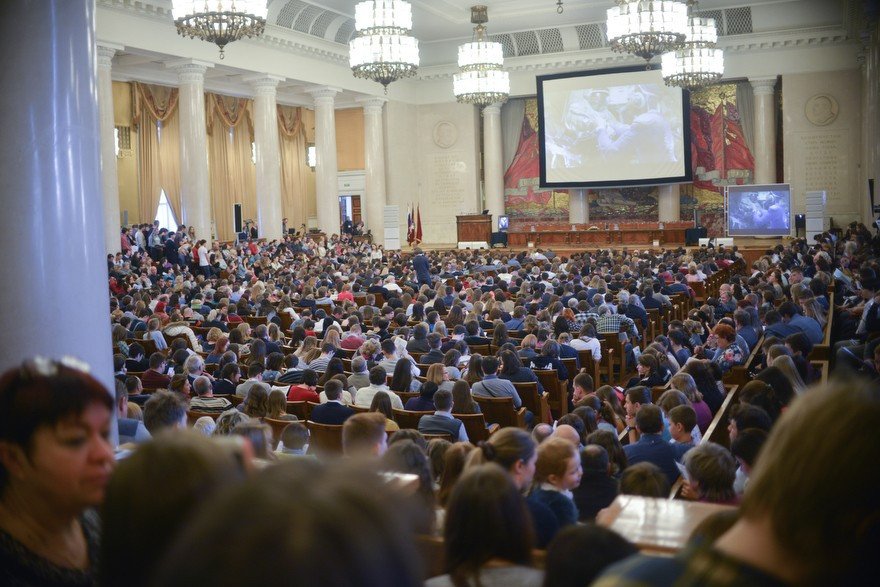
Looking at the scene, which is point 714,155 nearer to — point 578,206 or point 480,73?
point 578,206

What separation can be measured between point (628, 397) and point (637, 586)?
5.32 meters

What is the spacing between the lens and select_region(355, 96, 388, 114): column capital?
1091 inches

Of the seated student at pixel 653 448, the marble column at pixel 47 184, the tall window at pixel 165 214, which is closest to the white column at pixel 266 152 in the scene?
the tall window at pixel 165 214

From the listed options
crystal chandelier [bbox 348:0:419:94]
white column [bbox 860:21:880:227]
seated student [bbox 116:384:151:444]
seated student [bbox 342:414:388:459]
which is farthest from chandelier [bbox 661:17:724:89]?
seated student [bbox 342:414:388:459]

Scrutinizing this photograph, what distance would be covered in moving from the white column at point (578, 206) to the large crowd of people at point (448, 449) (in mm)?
15219

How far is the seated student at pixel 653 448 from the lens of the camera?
5160 millimetres

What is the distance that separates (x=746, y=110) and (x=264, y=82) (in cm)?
1479

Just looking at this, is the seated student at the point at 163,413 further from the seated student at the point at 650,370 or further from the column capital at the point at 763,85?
the column capital at the point at 763,85

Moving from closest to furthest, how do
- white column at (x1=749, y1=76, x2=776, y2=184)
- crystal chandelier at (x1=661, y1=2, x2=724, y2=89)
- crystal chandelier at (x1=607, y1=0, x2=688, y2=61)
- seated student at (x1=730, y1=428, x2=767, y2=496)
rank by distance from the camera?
seated student at (x1=730, y1=428, x2=767, y2=496), crystal chandelier at (x1=607, y1=0, x2=688, y2=61), crystal chandelier at (x1=661, y1=2, x2=724, y2=89), white column at (x1=749, y1=76, x2=776, y2=184)

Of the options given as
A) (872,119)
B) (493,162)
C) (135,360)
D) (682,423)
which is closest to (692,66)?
(872,119)

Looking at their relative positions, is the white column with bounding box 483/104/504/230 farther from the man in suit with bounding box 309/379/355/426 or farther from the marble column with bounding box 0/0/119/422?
the marble column with bounding box 0/0/119/422

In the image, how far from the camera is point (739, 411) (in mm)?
5086

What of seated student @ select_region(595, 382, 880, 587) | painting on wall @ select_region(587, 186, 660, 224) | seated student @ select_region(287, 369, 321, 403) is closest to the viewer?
seated student @ select_region(595, 382, 880, 587)

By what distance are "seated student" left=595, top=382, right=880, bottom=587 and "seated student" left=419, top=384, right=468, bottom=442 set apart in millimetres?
5061
